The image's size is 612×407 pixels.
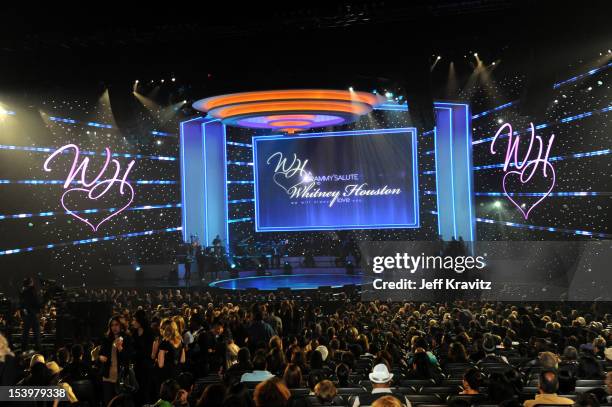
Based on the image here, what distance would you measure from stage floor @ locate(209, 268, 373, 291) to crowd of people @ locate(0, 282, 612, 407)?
29.7 ft

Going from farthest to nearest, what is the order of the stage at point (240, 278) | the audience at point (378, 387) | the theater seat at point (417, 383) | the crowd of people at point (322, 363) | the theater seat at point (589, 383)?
the stage at point (240, 278), the theater seat at point (417, 383), the theater seat at point (589, 383), the audience at point (378, 387), the crowd of people at point (322, 363)

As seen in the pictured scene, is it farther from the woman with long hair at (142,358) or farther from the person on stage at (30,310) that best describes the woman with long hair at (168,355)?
the person on stage at (30,310)

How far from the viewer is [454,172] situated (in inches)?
1003

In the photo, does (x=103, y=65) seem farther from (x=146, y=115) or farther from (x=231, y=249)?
(x=231, y=249)

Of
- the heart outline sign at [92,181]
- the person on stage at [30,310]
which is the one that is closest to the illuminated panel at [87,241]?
the heart outline sign at [92,181]

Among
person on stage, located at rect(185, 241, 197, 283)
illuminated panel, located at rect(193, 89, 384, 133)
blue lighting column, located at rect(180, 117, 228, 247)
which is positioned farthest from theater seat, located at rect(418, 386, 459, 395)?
blue lighting column, located at rect(180, 117, 228, 247)

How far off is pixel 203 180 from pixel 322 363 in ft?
62.8

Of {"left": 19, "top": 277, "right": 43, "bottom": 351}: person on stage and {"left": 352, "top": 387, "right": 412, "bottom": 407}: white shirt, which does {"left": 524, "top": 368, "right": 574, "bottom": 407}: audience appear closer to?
{"left": 352, "top": 387, "right": 412, "bottom": 407}: white shirt

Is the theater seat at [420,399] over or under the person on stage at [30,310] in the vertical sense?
under

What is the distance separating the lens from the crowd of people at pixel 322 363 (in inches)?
Answer: 234

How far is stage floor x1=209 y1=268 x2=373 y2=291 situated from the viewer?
22531mm

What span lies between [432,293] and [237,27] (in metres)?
7.05

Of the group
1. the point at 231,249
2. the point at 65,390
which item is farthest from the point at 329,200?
the point at 65,390

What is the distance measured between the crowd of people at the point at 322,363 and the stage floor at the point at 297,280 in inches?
357
